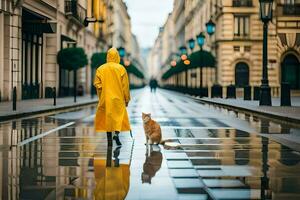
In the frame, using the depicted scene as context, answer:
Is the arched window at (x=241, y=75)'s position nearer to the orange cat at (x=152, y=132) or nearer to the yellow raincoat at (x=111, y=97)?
the orange cat at (x=152, y=132)

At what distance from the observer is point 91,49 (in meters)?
60.7

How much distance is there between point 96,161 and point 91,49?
53201mm

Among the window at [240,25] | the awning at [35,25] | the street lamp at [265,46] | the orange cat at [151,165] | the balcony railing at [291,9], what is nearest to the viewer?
the orange cat at [151,165]

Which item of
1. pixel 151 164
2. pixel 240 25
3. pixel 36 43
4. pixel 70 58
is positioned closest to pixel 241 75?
pixel 240 25

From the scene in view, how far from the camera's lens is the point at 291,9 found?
51.2 meters

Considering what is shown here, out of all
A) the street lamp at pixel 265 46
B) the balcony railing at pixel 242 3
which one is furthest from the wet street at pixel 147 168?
the balcony railing at pixel 242 3

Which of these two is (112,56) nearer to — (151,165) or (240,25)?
(151,165)

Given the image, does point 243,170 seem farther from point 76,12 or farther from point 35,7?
point 76,12

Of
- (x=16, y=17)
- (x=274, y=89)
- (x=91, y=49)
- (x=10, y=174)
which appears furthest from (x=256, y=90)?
(x=10, y=174)

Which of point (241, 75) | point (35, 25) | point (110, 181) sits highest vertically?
point (35, 25)

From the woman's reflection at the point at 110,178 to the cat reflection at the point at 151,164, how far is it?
0.25m

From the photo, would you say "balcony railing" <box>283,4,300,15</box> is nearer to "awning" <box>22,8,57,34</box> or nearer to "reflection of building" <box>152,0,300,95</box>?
"reflection of building" <box>152,0,300,95</box>

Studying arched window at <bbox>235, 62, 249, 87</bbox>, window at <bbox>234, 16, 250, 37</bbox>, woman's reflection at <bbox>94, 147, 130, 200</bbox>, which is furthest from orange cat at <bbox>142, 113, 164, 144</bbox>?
window at <bbox>234, 16, 250, 37</bbox>

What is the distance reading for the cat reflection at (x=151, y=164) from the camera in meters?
6.85
